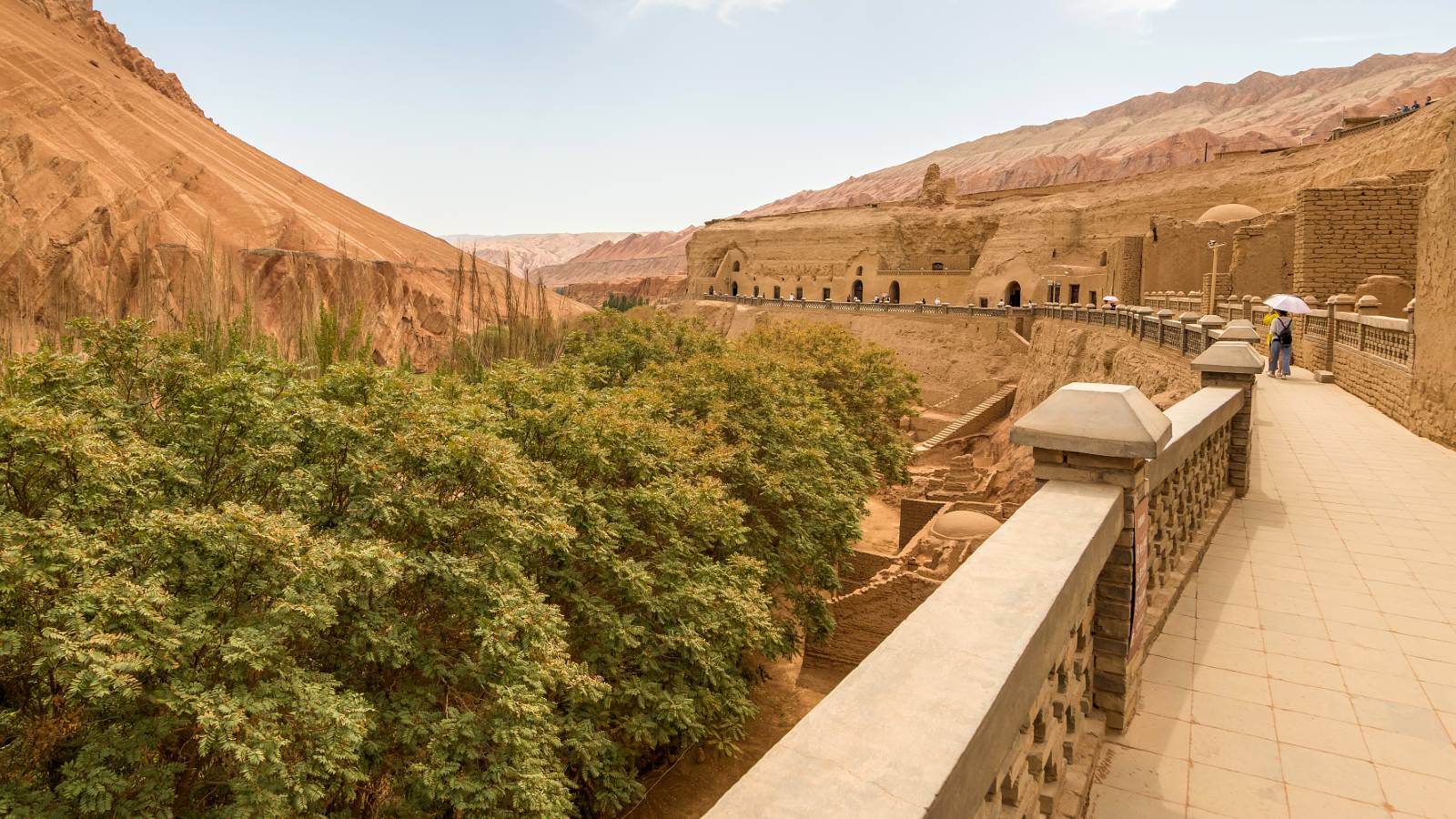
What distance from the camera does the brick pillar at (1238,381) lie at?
785cm

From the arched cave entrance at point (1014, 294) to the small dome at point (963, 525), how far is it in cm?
2869

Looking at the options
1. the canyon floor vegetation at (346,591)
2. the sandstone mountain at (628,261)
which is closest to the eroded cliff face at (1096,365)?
the canyon floor vegetation at (346,591)

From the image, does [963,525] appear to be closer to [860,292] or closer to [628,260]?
[860,292]

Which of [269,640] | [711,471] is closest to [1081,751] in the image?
[269,640]

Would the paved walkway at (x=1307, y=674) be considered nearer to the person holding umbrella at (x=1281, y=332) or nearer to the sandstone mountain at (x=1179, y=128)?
the person holding umbrella at (x=1281, y=332)

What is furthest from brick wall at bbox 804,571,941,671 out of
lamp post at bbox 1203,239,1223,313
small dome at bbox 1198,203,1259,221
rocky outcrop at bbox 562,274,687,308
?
rocky outcrop at bbox 562,274,687,308

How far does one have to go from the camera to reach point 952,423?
3012cm

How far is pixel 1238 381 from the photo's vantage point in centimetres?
806

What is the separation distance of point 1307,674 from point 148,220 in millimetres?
39570

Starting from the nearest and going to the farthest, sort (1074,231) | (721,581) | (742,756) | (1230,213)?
(721,581), (742,756), (1230,213), (1074,231)

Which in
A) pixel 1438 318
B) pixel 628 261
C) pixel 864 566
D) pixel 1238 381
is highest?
pixel 628 261

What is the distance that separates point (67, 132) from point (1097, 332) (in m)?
43.5

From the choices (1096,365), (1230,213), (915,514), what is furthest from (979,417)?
(915,514)

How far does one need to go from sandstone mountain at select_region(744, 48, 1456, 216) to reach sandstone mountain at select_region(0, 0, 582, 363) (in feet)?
161
